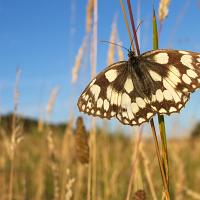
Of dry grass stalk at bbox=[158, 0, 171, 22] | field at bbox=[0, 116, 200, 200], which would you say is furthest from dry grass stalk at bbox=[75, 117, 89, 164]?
dry grass stalk at bbox=[158, 0, 171, 22]

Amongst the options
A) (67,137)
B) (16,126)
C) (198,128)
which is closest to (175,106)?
(16,126)

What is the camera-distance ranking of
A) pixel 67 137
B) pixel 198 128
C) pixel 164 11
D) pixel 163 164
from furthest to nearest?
pixel 198 128 → pixel 67 137 → pixel 164 11 → pixel 163 164

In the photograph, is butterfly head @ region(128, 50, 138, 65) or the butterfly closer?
the butterfly

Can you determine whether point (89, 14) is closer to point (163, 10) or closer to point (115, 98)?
point (115, 98)

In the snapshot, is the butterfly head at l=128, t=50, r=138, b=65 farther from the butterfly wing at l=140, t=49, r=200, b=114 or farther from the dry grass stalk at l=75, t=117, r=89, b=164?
the dry grass stalk at l=75, t=117, r=89, b=164

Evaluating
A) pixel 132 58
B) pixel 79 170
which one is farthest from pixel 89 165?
pixel 79 170

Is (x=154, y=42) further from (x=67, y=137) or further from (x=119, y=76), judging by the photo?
(x=67, y=137)
